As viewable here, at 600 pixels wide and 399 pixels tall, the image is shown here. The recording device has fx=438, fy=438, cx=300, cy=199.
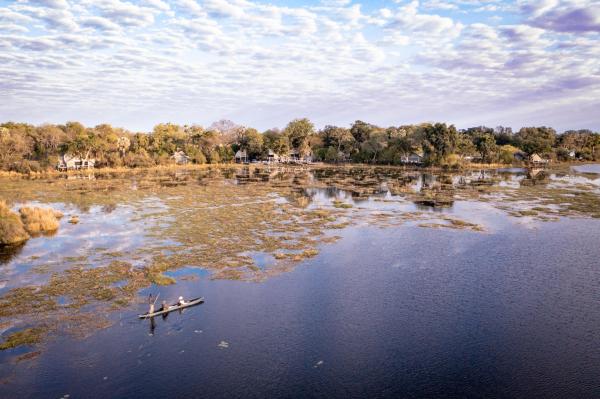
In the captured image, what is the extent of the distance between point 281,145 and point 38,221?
122 meters

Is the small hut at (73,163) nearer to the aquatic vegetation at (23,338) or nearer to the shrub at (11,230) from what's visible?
the shrub at (11,230)

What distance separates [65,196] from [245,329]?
56.1m

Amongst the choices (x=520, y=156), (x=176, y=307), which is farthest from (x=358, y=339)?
(x=520, y=156)

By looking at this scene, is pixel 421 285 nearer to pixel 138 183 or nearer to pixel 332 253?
pixel 332 253

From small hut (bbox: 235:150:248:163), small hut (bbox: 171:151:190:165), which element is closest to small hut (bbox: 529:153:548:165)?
small hut (bbox: 235:150:248:163)

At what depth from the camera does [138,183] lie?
88.7m

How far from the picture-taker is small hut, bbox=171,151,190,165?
14862 cm

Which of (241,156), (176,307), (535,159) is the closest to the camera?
(176,307)

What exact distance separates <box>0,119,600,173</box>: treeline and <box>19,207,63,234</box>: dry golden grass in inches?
2876

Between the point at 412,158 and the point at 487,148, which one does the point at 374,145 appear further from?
the point at 487,148

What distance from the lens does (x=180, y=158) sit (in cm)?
15000

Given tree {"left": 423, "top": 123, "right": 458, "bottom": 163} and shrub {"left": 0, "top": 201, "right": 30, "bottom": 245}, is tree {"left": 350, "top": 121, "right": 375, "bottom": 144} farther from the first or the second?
shrub {"left": 0, "top": 201, "right": 30, "bottom": 245}

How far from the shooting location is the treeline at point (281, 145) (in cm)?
12000

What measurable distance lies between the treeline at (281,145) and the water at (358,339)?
10497 centimetres
